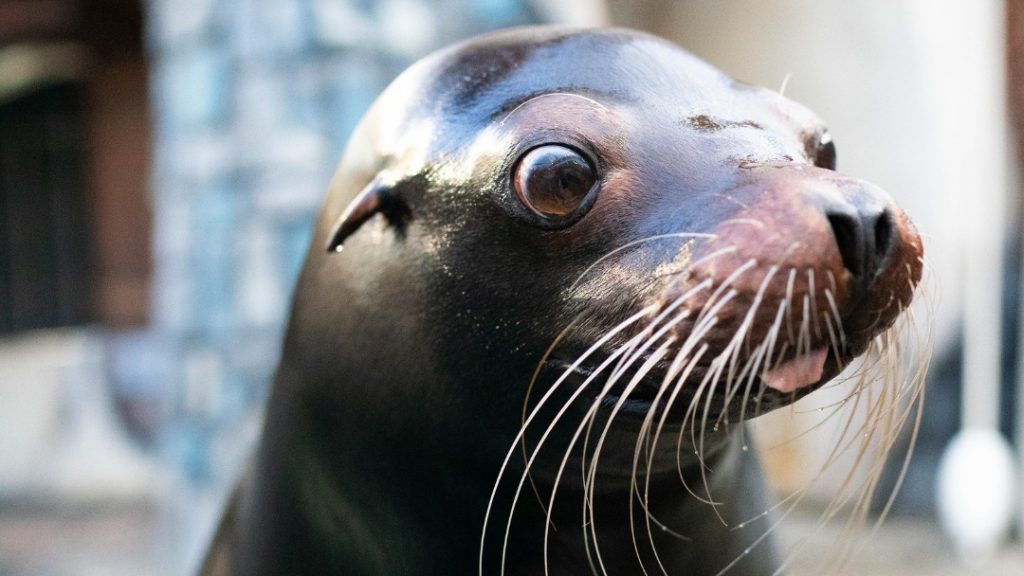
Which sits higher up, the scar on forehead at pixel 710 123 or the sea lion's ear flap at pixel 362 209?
the scar on forehead at pixel 710 123

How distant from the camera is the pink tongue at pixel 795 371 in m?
1.08

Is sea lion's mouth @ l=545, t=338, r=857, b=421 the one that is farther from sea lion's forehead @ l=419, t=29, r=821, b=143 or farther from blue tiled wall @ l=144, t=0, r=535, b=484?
blue tiled wall @ l=144, t=0, r=535, b=484

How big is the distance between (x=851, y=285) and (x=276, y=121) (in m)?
2.86

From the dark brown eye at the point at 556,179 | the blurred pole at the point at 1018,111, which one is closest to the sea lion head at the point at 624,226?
the dark brown eye at the point at 556,179

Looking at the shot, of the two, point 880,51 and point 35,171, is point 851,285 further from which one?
point 35,171

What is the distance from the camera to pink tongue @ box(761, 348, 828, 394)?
3.55 feet

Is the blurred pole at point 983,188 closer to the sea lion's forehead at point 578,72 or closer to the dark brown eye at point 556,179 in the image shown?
the sea lion's forehead at point 578,72

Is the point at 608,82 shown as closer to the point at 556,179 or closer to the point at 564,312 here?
the point at 556,179

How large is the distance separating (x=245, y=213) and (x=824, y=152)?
2.62 m

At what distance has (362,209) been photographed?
1.37 m

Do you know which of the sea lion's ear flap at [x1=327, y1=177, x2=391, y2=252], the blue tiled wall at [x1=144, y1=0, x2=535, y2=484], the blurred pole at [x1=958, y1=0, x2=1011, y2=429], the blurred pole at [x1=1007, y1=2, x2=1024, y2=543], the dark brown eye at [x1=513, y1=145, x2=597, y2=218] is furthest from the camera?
the blurred pole at [x1=1007, y1=2, x2=1024, y2=543]

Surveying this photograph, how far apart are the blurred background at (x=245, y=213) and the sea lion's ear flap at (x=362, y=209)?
2.21ft

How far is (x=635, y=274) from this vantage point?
45.9 inches

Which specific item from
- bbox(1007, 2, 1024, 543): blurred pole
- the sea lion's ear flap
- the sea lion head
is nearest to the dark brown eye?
the sea lion head
